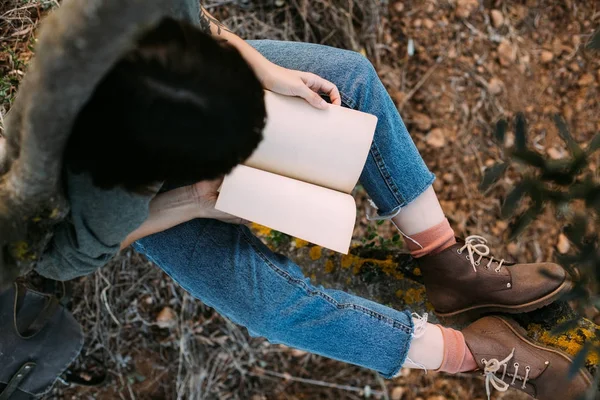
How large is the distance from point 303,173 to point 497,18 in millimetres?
1341

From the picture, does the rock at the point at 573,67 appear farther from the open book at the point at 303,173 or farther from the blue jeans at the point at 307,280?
the open book at the point at 303,173

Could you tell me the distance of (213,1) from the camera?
192 cm

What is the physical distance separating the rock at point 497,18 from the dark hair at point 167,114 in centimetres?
154

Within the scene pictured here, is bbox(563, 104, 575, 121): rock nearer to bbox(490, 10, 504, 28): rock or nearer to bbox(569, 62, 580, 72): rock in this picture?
bbox(569, 62, 580, 72): rock

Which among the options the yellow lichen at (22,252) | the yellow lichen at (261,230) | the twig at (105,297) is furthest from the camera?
the twig at (105,297)

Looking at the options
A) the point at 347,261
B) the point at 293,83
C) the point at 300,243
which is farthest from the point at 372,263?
the point at 293,83

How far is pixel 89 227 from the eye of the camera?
2.93ft

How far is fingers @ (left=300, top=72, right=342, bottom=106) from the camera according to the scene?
1132 millimetres

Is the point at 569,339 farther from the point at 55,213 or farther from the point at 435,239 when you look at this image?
the point at 55,213

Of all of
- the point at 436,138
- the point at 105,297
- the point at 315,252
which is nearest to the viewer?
the point at 315,252

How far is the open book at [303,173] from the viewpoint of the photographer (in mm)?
1041

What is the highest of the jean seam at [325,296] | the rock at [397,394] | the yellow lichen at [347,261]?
the jean seam at [325,296]

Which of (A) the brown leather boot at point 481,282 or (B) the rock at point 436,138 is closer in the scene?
(A) the brown leather boot at point 481,282

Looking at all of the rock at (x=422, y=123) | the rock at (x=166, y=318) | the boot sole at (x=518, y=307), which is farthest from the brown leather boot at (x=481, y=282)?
the rock at (x=166, y=318)
